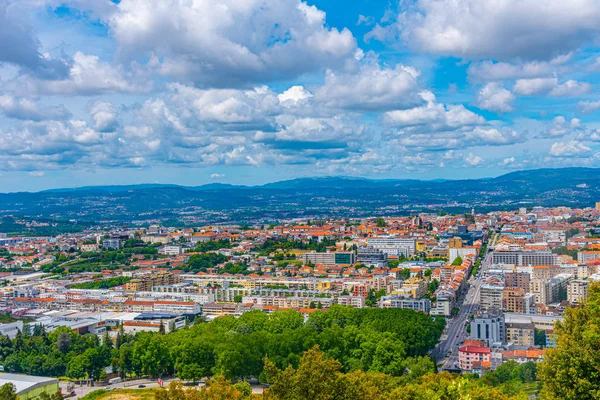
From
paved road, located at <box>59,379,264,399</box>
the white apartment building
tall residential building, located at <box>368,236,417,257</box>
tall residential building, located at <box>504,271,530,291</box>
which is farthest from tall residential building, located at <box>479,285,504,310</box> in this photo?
the white apartment building

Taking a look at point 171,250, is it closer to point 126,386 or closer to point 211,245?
point 211,245

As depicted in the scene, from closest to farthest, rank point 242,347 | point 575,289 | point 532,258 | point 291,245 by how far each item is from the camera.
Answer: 1. point 242,347
2. point 575,289
3. point 532,258
4. point 291,245

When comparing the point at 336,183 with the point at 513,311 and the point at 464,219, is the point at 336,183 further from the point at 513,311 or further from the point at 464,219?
the point at 513,311

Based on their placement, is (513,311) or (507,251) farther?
(507,251)

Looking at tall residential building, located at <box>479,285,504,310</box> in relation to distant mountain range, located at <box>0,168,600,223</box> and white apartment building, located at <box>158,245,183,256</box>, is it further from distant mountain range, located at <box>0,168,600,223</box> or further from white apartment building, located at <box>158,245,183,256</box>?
distant mountain range, located at <box>0,168,600,223</box>

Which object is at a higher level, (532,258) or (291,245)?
(532,258)

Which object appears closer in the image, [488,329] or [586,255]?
[488,329]

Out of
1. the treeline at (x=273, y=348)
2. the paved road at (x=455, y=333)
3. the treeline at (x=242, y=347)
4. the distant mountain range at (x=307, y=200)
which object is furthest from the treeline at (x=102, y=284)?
the distant mountain range at (x=307, y=200)

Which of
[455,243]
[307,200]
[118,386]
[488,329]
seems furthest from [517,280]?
[307,200]

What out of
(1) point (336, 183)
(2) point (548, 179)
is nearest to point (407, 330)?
(2) point (548, 179)
